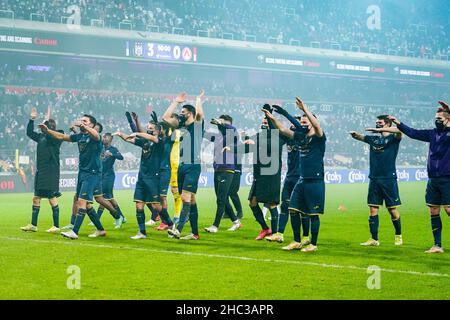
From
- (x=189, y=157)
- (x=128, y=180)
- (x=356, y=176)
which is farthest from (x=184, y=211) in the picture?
(x=356, y=176)

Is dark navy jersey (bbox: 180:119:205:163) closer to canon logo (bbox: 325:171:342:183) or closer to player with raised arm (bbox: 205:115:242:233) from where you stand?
player with raised arm (bbox: 205:115:242:233)

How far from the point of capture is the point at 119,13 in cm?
4381

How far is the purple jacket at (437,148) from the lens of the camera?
11.8 metres

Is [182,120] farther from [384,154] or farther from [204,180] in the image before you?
[204,180]

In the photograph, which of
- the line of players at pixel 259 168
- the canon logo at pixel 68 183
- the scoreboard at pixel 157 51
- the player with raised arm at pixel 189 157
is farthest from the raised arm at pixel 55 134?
the scoreboard at pixel 157 51

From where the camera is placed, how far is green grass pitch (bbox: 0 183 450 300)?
8.49 metres

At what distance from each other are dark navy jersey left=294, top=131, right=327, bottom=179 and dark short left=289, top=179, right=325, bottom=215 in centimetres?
11

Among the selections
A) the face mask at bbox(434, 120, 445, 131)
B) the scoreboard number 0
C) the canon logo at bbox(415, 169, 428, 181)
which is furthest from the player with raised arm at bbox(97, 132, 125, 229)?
the canon logo at bbox(415, 169, 428, 181)

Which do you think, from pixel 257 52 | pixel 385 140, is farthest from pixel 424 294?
pixel 257 52

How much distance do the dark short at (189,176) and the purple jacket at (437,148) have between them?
3.83 meters

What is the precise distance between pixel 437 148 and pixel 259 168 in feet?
11.5

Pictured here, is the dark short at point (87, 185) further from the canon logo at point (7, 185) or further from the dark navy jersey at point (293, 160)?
the canon logo at point (7, 185)
